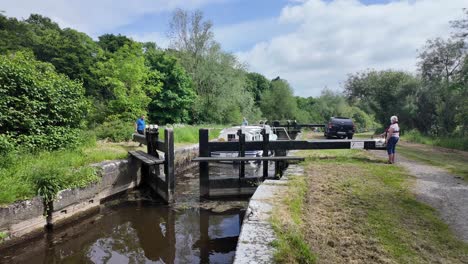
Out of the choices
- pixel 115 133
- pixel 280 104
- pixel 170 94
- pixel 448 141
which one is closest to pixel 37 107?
pixel 115 133

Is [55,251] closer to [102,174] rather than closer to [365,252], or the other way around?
[102,174]

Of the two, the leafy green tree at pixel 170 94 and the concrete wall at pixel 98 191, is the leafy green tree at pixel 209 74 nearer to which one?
the leafy green tree at pixel 170 94

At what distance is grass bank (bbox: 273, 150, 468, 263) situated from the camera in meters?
2.97

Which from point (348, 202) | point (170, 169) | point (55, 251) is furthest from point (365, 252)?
point (170, 169)

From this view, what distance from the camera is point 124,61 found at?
17.9m

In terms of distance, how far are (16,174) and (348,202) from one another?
21.1ft

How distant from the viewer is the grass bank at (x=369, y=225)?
2.97 meters

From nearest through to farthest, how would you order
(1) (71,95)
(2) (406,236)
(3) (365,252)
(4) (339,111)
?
(3) (365,252), (2) (406,236), (1) (71,95), (4) (339,111)

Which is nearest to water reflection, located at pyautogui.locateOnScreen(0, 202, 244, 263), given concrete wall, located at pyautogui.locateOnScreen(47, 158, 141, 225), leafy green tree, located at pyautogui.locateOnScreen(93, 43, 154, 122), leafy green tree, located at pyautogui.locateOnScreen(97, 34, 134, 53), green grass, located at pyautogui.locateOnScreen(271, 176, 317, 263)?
concrete wall, located at pyautogui.locateOnScreen(47, 158, 141, 225)

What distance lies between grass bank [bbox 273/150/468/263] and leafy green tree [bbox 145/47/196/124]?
2276cm

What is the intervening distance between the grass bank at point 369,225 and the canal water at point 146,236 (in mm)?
1884

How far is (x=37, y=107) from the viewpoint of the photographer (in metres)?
7.59

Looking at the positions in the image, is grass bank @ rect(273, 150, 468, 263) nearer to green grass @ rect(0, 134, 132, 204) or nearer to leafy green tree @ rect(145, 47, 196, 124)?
green grass @ rect(0, 134, 132, 204)

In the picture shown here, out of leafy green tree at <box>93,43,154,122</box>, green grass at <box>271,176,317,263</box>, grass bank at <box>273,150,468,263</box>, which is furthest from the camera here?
leafy green tree at <box>93,43,154,122</box>
